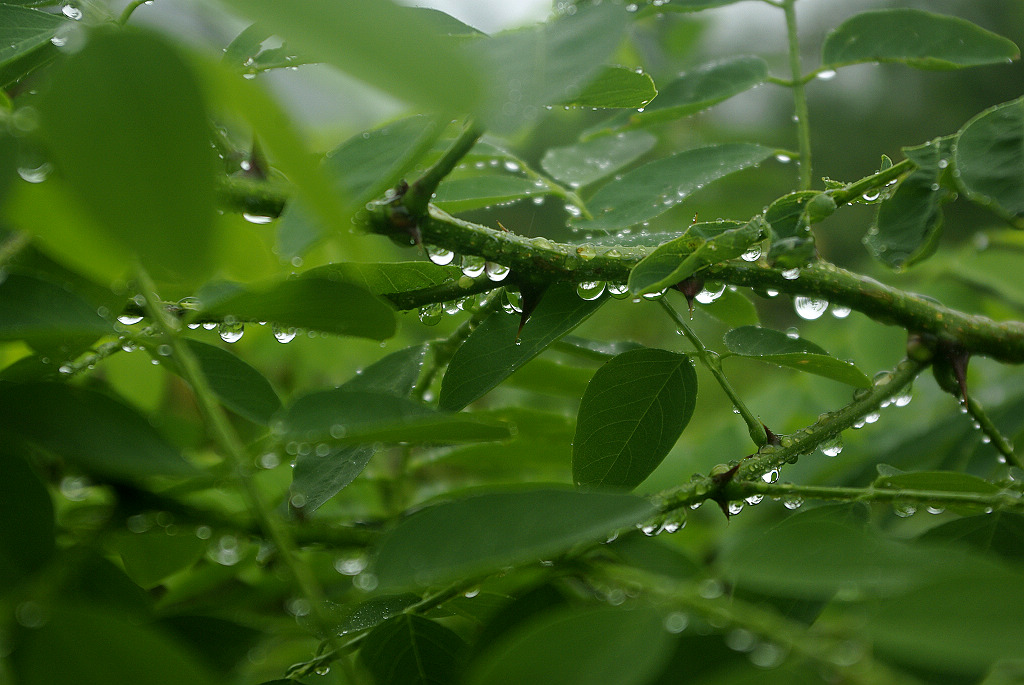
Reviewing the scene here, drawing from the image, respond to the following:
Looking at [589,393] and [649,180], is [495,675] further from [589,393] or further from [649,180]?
[649,180]

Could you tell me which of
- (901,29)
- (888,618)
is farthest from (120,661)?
(901,29)

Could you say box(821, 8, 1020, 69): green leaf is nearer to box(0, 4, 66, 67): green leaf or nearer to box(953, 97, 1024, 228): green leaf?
box(953, 97, 1024, 228): green leaf

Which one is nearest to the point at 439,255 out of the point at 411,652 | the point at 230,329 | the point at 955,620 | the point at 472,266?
the point at 472,266

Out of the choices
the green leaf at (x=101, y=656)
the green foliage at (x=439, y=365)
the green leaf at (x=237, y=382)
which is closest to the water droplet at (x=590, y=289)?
the green foliage at (x=439, y=365)

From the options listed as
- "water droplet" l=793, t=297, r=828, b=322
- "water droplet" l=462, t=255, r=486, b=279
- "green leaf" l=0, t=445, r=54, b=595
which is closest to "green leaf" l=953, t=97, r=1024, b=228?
"water droplet" l=793, t=297, r=828, b=322

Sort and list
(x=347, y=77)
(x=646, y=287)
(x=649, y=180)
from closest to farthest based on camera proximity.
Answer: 1. (x=347, y=77)
2. (x=646, y=287)
3. (x=649, y=180)

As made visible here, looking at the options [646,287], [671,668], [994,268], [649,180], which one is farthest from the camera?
[994,268]

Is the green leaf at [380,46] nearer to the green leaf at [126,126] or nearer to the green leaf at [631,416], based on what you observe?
the green leaf at [126,126]
